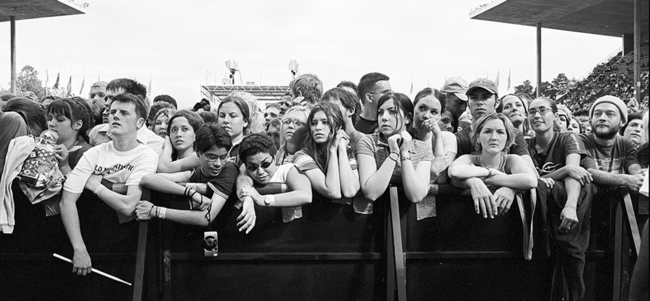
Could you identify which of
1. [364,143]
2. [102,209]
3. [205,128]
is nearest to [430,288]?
[364,143]

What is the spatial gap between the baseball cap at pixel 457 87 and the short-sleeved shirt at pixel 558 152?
1.43 meters

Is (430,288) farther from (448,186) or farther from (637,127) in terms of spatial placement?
(637,127)

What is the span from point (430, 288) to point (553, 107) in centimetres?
220

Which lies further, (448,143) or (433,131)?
(448,143)

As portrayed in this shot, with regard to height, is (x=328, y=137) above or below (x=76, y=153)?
above

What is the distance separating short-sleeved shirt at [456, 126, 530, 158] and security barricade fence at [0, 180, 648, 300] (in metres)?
0.57

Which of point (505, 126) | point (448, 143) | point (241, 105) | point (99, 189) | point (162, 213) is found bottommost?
point (162, 213)

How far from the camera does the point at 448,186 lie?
401cm

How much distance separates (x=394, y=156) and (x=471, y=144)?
124 cm

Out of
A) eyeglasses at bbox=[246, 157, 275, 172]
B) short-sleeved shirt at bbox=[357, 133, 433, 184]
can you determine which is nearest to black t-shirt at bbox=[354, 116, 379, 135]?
short-sleeved shirt at bbox=[357, 133, 433, 184]

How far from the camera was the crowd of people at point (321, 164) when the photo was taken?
3.83 m

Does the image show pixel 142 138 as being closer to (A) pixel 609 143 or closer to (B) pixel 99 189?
(B) pixel 99 189

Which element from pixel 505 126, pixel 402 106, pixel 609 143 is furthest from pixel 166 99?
pixel 609 143

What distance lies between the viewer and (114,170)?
13.5 ft
